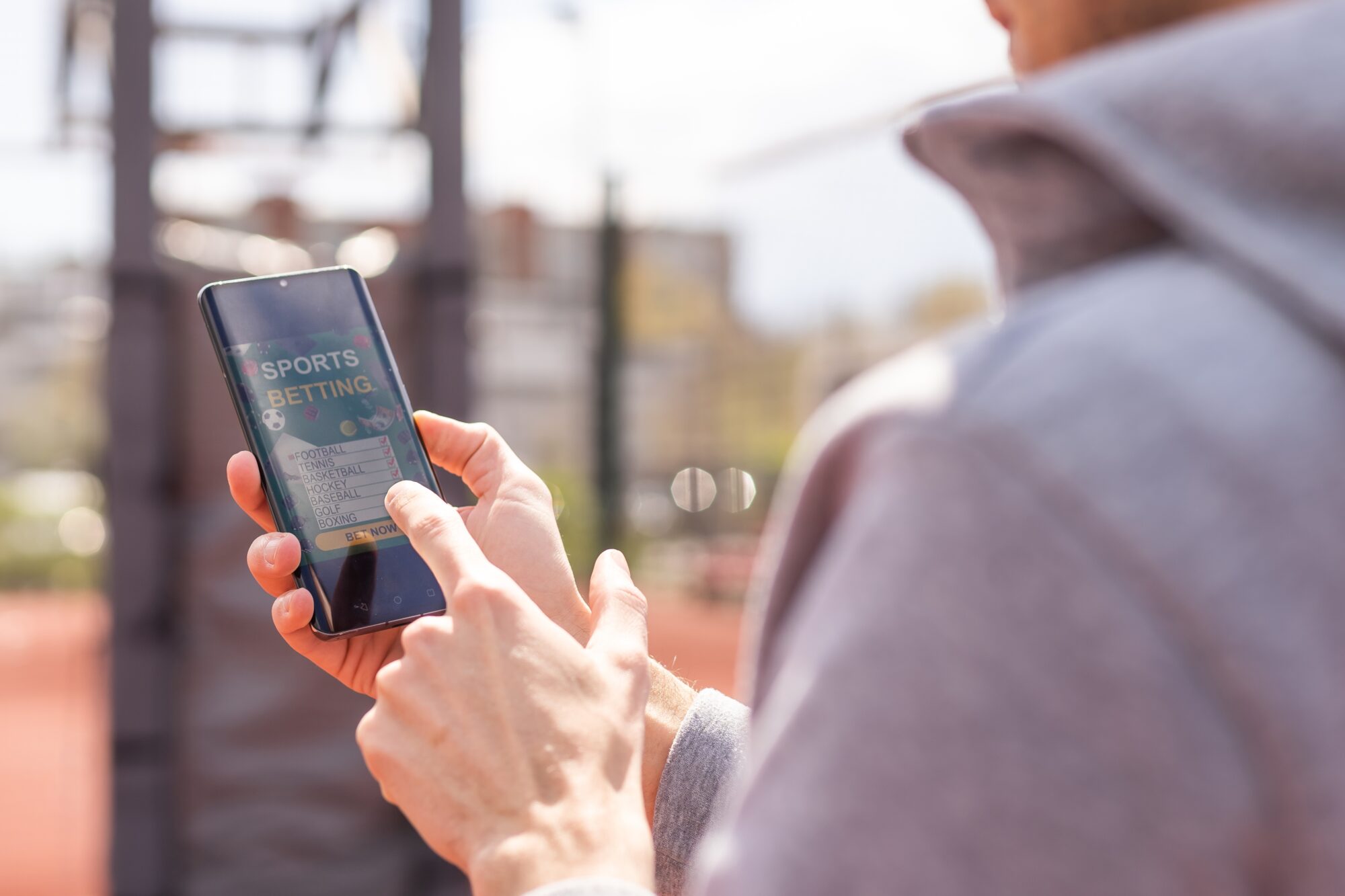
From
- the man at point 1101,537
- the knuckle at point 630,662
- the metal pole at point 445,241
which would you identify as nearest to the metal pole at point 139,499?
the metal pole at point 445,241

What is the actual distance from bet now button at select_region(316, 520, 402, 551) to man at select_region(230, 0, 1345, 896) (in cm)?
92

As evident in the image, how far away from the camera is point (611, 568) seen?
1250mm

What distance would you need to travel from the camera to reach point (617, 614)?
113 centimetres

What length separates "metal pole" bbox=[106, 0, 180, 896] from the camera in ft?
8.91

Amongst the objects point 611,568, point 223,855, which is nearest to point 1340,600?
point 611,568

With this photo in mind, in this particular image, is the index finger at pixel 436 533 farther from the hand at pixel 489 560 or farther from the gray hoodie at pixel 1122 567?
the gray hoodie at pixel 1122 567

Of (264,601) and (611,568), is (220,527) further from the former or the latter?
(611,568)

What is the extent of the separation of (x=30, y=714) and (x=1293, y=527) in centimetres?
1065

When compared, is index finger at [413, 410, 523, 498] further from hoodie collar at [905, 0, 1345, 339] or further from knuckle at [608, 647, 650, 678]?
hoodie collar at [905, 0, 1345, 339]

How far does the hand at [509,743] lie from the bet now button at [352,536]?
48 cm

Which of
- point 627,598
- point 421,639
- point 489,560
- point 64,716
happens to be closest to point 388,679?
point 421,639

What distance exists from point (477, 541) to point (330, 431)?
256 millimetres

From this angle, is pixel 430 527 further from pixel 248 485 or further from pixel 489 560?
pixel 248 485

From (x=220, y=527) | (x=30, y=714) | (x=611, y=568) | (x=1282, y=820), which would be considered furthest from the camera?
(x=30, y=714)
